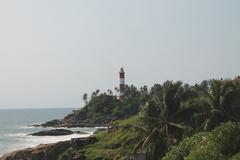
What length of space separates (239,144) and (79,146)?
1501 inches

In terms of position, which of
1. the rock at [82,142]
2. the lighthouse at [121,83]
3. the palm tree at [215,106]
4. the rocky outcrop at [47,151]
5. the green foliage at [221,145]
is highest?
the lighthouse at [121,83]

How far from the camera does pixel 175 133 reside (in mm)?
39469

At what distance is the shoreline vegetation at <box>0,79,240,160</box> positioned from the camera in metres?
21.4

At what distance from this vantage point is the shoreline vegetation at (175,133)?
841 inches

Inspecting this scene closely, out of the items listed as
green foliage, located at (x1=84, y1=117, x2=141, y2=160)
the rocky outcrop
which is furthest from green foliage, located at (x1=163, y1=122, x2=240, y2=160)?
the rocky outcrop

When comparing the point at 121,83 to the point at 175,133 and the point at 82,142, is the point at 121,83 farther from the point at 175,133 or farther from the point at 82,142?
the point at 175,133

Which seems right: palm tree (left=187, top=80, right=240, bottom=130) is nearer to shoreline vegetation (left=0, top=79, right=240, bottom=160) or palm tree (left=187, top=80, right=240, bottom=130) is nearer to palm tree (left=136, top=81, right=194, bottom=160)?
shoreline vegetation (left=0, top=79, right=240, bottom=160)

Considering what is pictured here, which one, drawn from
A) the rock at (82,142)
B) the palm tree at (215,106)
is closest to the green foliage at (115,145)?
the rock at (82,142)

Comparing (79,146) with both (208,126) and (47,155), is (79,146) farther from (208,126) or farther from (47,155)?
(208,126)

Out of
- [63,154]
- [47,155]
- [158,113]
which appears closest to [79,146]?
[63,154]

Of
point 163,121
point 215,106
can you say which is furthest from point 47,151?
point 215,106

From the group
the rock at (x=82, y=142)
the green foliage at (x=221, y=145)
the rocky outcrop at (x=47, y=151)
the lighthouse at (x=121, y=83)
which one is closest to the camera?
the green foliage at (x=221, y=145)

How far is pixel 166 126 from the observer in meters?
39.2

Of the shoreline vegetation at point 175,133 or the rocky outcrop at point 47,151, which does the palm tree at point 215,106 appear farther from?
the rocky outcrop at point 47,151
